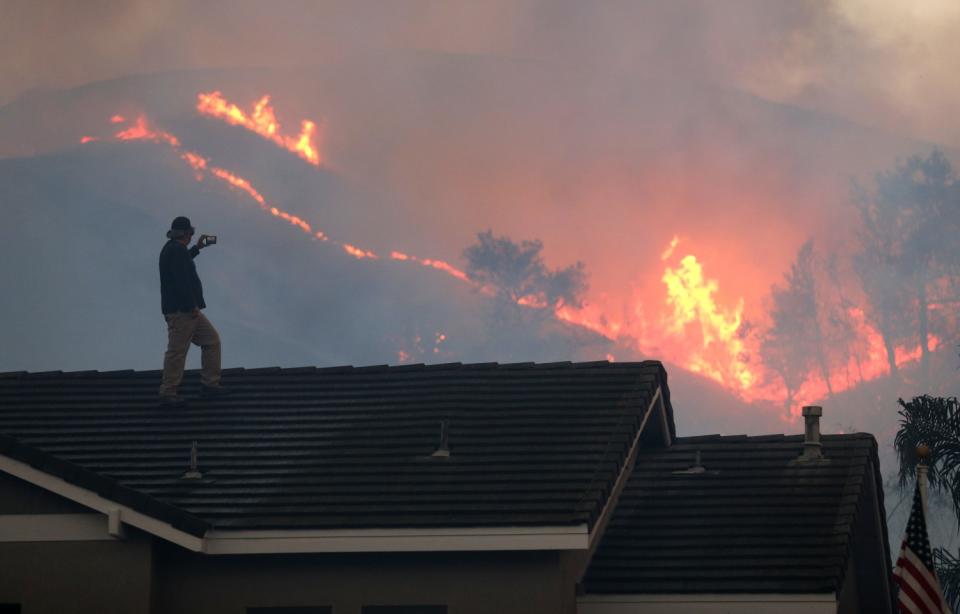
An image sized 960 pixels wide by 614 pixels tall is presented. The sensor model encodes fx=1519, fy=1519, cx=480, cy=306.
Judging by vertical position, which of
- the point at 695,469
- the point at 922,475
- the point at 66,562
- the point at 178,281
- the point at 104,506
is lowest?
the point at 66,562

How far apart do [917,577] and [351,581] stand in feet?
21.2

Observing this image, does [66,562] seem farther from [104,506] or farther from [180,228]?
[180,228]

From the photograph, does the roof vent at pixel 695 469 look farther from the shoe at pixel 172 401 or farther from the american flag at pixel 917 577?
the shoe at pixel 172 401

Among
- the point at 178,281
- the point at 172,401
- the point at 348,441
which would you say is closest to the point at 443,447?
the point at 348,441

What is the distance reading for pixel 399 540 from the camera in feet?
55.6

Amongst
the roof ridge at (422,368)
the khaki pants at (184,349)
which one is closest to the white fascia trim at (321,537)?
the roof ridge at (422,368)

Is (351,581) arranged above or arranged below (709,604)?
above

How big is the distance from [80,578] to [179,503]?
138 cm

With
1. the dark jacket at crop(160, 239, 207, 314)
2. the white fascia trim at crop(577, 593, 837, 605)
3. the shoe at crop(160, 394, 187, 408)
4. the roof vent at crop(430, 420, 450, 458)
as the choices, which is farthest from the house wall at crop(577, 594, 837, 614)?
the dark jacket at crop(160, 239, 207, 314)

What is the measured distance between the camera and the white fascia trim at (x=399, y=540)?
16.7 meters

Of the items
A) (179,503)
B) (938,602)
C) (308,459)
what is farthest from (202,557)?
(938,602)

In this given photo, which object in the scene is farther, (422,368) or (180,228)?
(180,228)

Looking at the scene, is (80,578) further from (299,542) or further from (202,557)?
(299,542)

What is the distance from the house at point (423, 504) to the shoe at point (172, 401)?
0.14 metres
